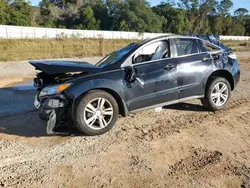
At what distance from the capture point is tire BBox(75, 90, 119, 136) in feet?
13.8

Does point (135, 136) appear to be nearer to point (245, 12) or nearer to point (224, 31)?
point (224, 31)

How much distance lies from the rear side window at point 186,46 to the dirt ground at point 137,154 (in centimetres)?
128

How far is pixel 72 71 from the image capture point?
14.3 feet

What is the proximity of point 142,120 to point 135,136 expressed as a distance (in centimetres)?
78

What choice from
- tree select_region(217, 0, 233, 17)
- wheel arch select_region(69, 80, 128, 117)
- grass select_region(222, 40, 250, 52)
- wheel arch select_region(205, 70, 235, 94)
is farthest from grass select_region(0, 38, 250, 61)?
tree select_region(217, 0, 233, 17)

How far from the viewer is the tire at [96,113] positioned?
4195mm

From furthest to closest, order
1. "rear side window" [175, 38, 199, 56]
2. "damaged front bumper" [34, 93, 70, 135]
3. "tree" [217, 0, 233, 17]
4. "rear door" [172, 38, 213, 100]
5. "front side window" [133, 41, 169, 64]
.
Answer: "tree" [217, 0, 233, 17] < "rear side window" [175, 38, 199, 56] < "rear door" [172, 38, 213, 100] < "front side window" [133, 41, 169, 64] < "damaged front bumper" [34, 93, 70, 135]

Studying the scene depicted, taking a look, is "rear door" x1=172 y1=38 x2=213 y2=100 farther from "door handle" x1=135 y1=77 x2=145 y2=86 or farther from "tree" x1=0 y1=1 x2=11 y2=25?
"tree" x1=0 y1=1 x2=11 y2=25

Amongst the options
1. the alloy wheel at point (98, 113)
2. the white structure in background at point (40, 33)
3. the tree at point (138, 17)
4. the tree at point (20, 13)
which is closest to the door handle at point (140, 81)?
the alloy wheel at point (98, 113)

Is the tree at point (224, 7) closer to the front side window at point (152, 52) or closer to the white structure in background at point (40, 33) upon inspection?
the white structure in background at point (40, 33)

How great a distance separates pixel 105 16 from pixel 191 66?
55.1 meters

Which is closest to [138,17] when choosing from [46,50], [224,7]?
[46,50]

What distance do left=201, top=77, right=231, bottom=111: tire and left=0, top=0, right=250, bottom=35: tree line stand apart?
133ft

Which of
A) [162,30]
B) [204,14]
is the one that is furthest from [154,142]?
[204,14]
